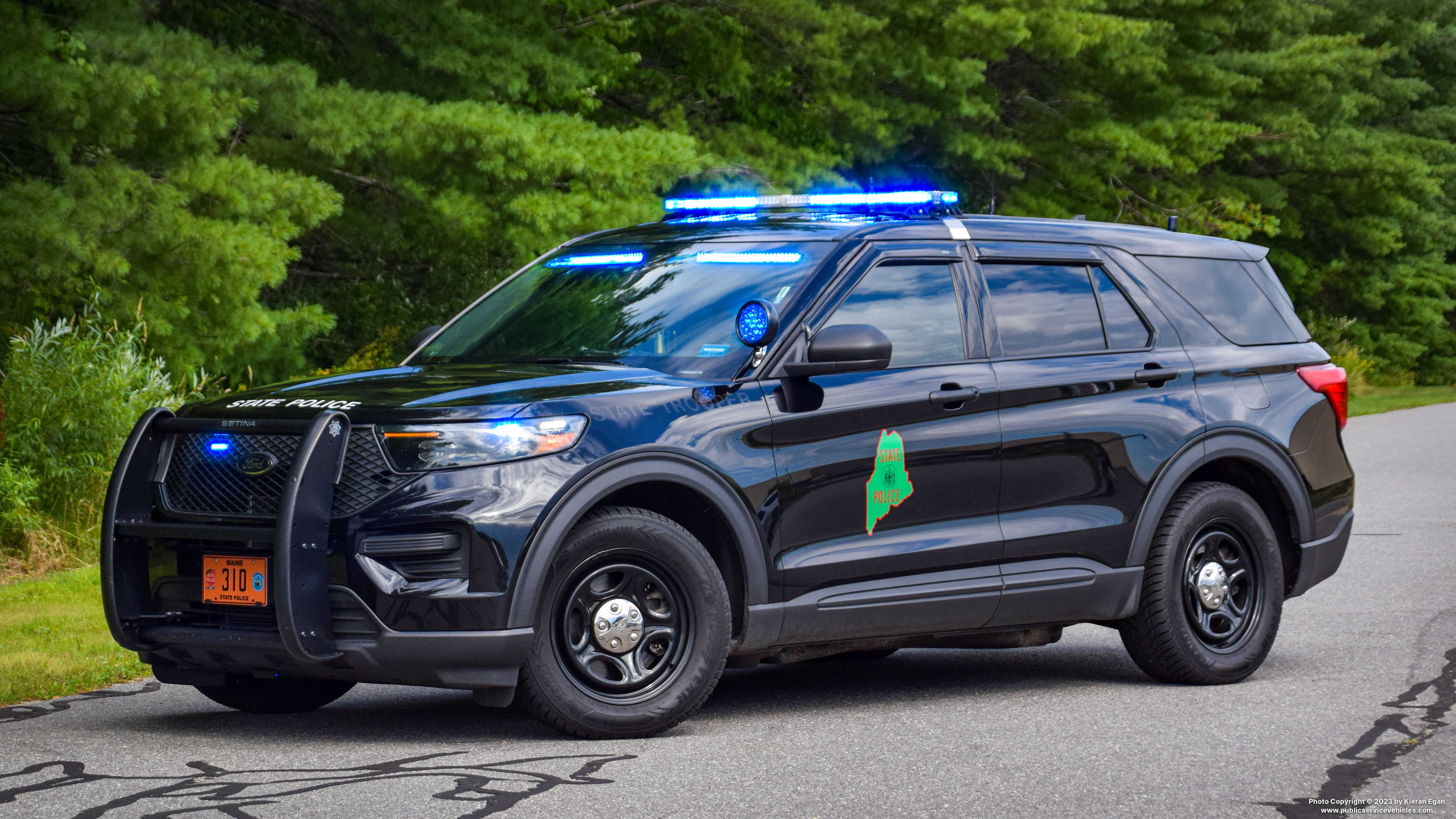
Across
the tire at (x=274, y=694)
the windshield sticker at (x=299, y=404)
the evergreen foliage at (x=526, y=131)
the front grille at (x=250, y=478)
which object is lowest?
the tire at (x=274, y=694)

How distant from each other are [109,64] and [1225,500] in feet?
35.5

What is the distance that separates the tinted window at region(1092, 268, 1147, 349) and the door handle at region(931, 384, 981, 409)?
981 mm

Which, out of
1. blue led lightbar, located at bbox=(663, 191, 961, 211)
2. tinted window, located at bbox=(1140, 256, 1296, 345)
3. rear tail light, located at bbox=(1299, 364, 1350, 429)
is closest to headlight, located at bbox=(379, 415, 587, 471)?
blue led lightbar, located at bbox=(663, 191, 961, 211)

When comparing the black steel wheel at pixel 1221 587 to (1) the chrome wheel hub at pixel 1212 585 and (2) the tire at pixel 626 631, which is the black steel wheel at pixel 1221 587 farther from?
(2) the tire at pixel 626 631

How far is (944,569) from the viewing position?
22.6 ft

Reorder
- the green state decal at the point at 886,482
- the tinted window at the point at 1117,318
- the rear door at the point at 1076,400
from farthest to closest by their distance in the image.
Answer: the tinted window at the point at 1117,318, the rear door at the point at 1076,400, the green state decal at the point at 886,482

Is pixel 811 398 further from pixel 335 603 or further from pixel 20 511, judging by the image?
pixel 20 511

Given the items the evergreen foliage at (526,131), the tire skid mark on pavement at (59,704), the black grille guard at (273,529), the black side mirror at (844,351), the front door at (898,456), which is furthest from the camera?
the evergreen foliage at (526,131)

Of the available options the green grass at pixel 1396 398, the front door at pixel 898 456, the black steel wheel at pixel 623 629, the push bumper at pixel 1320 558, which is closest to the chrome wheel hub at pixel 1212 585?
the push bumper at pixel 1320 558

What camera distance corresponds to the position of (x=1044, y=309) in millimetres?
7500

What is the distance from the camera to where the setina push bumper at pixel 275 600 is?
18.6 feet

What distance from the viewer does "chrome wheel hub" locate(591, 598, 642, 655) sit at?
6.05 meters

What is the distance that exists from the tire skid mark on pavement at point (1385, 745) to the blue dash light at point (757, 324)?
2341mm

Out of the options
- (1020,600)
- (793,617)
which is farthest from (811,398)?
(1020,600)
